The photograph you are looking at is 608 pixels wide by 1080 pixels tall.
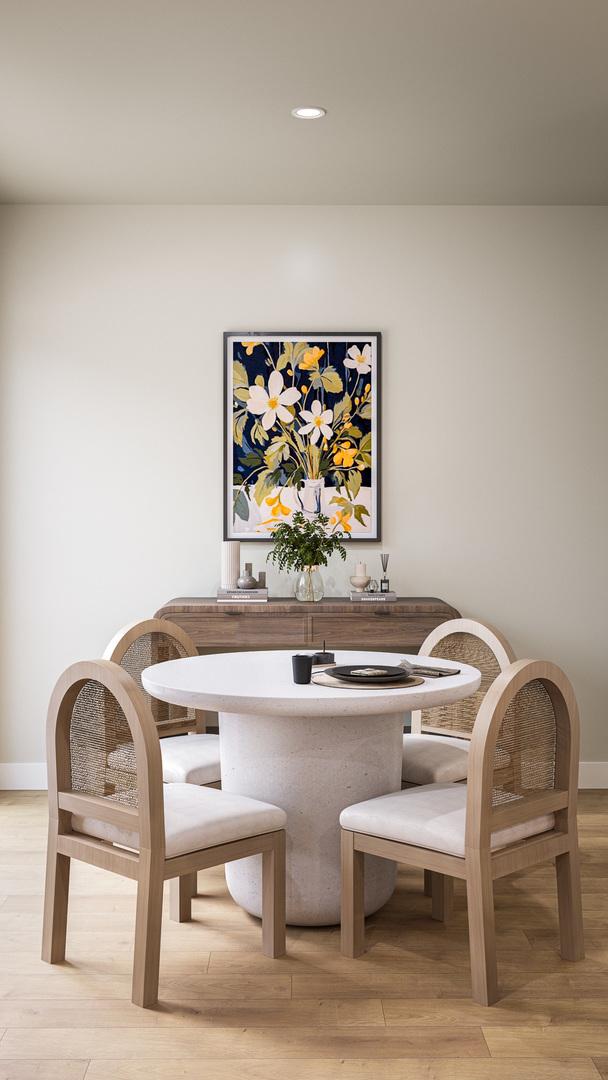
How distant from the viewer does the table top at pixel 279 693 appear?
8.08 feet

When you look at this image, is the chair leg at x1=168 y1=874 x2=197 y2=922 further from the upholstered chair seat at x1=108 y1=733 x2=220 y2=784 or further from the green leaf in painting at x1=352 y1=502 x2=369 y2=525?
the green leaf in painting at x1=352 y1=502 x2=369 y2=525

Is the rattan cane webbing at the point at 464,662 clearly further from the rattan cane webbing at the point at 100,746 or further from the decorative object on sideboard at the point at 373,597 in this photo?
the rattan cane webbing at the point at 100,746

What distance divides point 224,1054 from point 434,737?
1.38 m

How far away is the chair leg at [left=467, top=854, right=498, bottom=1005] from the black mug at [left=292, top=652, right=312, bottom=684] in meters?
0.66

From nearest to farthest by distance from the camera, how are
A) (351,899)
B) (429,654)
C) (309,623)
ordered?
(351,899), (429,654), (309,623)

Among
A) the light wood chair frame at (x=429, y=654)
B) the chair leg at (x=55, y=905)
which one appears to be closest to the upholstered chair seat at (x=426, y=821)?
the light wood chair frame at (x=429, y=654)

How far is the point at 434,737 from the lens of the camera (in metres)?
3.29

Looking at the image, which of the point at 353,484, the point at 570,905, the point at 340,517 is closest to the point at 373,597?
the point at 340,517

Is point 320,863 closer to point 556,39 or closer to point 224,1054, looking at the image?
point 224,1054

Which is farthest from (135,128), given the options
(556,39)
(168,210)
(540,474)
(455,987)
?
(455,987)

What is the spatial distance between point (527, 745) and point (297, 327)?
2623 millimetres

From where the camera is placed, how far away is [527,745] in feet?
8.20

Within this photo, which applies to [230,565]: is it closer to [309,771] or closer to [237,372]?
[237,372]

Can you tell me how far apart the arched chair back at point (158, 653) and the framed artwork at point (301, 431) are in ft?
3.88
